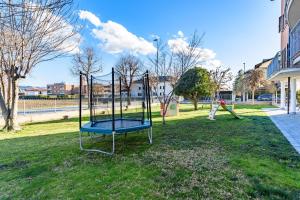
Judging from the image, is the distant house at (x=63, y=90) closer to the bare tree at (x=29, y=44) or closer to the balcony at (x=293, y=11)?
the bare tree at (x=29, y=44)

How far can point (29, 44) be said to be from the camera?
1033 centimetres

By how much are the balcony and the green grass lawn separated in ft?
21.5

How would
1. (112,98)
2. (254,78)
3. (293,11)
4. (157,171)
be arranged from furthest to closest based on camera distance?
(254,78) < (293,11) < (112,98) < (157,171)

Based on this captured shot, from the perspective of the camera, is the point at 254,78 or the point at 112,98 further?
the point at 254,78

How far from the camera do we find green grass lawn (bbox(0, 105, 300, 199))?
3541 mm

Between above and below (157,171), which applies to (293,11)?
above

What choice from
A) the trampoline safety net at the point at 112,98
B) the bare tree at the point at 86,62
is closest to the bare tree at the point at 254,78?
the bare tree at the point at 86,62

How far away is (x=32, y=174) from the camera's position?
14.8 ft

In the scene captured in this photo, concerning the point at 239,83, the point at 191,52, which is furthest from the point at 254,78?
the point at 191,52

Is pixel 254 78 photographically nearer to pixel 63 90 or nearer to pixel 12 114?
pixel 63 90

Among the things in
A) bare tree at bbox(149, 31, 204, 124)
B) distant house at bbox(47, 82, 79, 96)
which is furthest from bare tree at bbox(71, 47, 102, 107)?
bare tree at bbox(149, 31, 204, 124)

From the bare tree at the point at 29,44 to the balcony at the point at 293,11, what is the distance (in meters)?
9.35

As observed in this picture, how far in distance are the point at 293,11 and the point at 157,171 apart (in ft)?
36.4

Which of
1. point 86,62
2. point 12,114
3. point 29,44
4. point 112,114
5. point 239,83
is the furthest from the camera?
point 239,83
